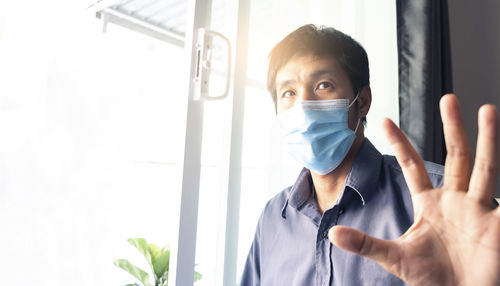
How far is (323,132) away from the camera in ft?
3.00

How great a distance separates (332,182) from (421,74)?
664mm

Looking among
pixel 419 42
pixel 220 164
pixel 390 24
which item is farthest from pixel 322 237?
pixel 390 24

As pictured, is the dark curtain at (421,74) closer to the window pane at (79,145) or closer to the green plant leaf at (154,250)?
the window pane at (79,145)

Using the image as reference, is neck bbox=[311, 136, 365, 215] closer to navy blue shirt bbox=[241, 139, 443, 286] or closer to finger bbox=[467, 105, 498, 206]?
navy blue shirt bbox=[241, 139, 443, 286]

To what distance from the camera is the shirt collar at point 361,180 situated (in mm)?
842

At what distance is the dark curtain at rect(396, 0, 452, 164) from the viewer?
1235 millimetres

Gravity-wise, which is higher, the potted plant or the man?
the man

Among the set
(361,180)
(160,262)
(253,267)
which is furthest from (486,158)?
(160,262)

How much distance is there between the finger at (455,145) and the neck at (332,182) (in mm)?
425

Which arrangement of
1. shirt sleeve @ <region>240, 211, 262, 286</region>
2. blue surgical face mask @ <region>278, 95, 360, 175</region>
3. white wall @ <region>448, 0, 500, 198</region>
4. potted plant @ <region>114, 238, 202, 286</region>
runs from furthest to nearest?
1. potted plant @ <region>114, 238, 202, 286</region>
2. white wall @ <region>448, 0, 500, 198</region>
3. shirt sleeve @ <region>240, 211, 262, 286</region>
4. blue surgical face mask @ <region>278, 95, 360, 175</region>

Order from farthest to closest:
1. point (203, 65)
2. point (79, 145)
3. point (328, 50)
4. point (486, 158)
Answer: point (79, 145) → point (203, 65) → point (328, 50) → point (486, 158)

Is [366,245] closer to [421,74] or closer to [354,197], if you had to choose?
[354,197]

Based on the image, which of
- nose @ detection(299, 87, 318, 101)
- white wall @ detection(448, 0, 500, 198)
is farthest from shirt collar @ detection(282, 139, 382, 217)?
white wall @ detection(448, 0, 500, 198)

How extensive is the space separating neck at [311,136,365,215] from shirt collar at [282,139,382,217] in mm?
34
